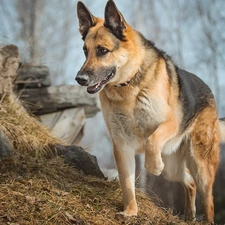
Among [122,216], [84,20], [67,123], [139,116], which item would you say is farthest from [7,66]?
[122,216]

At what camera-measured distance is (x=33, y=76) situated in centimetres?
848

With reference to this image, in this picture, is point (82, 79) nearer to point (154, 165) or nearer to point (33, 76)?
point (154, 165)

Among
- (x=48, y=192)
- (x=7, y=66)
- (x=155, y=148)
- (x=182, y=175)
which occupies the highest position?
(x=7, y=66)

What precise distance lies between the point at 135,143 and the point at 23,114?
2.81 meters

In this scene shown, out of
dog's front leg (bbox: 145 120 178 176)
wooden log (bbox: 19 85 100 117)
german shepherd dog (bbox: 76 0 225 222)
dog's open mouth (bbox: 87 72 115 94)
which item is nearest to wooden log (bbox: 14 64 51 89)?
wooden log (bbox: 19 85 100 117)

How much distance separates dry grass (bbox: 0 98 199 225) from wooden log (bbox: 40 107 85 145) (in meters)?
1.75

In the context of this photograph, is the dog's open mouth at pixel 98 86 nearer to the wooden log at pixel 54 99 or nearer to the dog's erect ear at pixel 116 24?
the dog's erect ear at pixel 116 24

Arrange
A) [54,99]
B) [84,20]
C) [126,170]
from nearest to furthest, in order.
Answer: [126,170] < [84,20] < [54,99]

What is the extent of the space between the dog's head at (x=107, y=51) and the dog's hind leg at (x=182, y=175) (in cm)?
150

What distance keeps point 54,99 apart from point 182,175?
12.1ft

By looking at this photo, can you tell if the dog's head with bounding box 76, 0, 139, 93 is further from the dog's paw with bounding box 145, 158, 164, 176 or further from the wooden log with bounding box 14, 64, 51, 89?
the wooden log with bounding box 14, 64, 51, 89

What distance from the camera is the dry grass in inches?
154

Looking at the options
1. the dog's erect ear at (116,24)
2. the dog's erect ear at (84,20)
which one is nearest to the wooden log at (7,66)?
the dog's erect ear at (84,20)

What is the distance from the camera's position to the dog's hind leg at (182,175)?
18.2 ft
